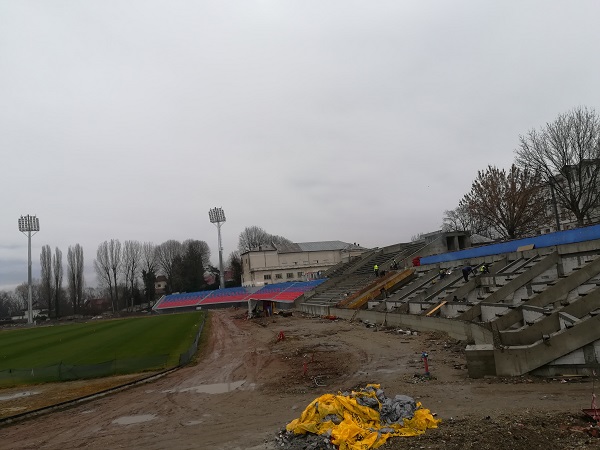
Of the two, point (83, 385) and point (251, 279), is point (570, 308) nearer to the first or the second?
point (83, 385)

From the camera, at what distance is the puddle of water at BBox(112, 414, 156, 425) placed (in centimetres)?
1155

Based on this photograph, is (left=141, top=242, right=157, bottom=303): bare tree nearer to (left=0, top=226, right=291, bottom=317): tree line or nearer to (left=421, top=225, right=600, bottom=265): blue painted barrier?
(left=0, top=226, right=291, bottom=317): tree line

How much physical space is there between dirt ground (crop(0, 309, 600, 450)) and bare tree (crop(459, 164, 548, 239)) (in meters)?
23.5

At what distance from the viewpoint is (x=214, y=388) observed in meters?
14.9

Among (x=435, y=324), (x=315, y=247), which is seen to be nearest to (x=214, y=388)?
(x=435, y=324)

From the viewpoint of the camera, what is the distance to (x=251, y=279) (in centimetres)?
9412

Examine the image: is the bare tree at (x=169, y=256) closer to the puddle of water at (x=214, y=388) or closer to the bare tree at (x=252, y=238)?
the bare tree at (x=252, y=238)

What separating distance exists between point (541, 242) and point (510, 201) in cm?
1574

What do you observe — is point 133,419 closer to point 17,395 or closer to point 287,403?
point 287,403

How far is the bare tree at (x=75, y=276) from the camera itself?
98.8m

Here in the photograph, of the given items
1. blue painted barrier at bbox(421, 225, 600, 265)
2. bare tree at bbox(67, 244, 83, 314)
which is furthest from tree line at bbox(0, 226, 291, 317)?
blue painted barrier at bbox(421, 225, 600, 265)

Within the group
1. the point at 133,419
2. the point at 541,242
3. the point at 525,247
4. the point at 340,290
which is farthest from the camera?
the point at 340,290

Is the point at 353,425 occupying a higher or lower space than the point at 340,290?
lower

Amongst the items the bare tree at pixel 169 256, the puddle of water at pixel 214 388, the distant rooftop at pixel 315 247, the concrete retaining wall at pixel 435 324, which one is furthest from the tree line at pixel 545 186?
the bare tree at pixel 169 256
